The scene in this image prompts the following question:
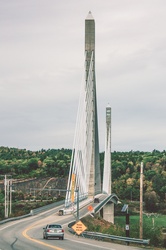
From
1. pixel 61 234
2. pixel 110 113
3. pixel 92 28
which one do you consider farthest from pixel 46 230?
pixel 110 113

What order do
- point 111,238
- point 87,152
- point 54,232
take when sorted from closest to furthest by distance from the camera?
point 111,238 < point 54,232 < point 87,152

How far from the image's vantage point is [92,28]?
9688 cm

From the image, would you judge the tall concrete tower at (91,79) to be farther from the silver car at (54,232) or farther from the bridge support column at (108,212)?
the silver car at (54,232)

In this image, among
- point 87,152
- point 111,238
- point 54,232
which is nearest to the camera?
point 111,238

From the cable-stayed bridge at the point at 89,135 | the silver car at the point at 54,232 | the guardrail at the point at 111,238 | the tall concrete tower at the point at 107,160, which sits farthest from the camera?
the tall concrete tower at the point at 107,160

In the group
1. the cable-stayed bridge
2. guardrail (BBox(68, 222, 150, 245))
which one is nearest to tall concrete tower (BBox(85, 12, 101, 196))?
the cable-stayed bridge

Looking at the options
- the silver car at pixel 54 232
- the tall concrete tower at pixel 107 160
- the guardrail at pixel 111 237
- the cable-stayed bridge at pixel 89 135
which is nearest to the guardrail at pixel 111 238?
the guardrail at pixel 111 237

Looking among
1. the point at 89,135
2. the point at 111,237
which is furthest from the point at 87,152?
the point at 111,237

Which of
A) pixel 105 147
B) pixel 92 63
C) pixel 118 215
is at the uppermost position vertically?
pixel 92 63

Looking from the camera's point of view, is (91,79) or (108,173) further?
(108,173)

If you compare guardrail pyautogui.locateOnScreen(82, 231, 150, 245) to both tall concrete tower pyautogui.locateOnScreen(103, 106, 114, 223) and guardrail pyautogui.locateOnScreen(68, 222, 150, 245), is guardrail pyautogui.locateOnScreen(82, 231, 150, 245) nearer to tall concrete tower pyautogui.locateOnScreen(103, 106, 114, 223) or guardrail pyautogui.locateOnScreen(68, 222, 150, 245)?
guardrail pyautogui.locateOnScreen(68, 222, 150, 245)

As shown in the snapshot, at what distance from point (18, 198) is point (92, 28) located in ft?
170

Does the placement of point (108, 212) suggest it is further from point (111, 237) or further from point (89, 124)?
point (111, 237)

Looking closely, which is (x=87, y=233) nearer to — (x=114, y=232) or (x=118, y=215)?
(x=114, y=232)
